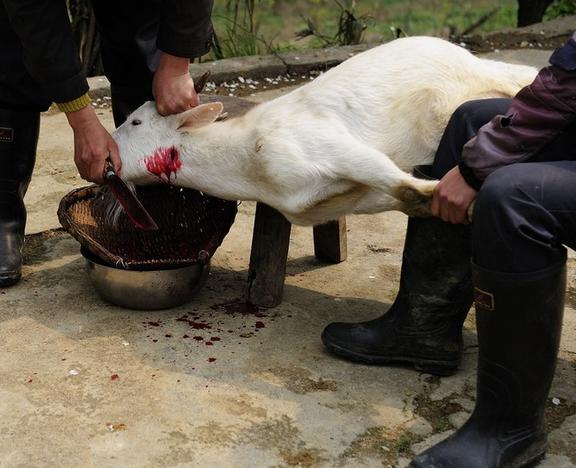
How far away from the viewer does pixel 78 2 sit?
6445 mm

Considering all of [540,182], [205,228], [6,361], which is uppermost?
[540,182]

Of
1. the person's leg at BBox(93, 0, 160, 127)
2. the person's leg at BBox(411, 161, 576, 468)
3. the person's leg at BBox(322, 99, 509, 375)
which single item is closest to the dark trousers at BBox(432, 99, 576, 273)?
the person's leg at BBox(411, 161, 576, 468)

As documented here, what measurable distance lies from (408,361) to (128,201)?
1.13 m

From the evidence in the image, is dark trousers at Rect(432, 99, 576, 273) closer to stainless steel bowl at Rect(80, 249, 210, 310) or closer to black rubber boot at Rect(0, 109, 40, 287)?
stainless steel bowl at Rect(80, 249, 210, 310)

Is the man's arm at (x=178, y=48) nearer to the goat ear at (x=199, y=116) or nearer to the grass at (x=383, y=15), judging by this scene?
the goat ear at (x=199, y=116)

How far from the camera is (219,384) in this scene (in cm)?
327

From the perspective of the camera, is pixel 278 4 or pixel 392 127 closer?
pixel 392 127

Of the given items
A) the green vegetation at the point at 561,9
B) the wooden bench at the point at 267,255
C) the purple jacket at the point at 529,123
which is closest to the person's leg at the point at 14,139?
the wooden bench at the point at 267,255

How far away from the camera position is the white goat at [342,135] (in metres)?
3.27

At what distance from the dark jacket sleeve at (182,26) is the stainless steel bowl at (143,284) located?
0.78m

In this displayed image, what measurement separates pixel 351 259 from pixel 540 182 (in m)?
1.73

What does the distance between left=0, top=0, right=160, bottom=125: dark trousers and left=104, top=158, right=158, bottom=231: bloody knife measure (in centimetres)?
58

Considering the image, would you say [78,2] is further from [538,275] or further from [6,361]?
[538,275]

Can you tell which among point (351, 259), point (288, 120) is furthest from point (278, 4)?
point (288, 120)
